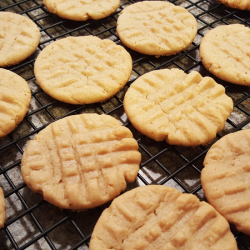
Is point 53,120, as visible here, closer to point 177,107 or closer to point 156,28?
point 177,107

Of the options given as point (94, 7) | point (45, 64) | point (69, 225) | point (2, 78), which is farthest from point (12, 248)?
point (94, 7)

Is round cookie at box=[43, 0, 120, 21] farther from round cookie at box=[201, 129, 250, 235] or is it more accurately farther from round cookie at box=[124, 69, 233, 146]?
round cookie at box=[201, 129, 250, 235]

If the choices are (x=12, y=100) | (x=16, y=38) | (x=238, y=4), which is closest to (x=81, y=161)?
(x=12, y=100)

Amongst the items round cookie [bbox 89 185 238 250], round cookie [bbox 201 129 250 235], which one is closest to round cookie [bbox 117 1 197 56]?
round cookie [bbox 201 129 250 235]

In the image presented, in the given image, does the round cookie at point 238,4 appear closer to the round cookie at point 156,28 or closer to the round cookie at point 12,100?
the round cookie at point 156,28

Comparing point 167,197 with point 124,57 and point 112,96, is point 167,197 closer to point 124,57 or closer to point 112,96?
point 112,96
